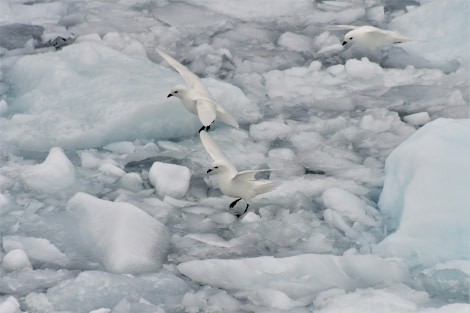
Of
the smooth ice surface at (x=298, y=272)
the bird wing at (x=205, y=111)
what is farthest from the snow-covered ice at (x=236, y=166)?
the bird wing at (x=205, y=111)

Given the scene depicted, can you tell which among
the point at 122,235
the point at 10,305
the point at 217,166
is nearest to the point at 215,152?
A: the point at 217,166

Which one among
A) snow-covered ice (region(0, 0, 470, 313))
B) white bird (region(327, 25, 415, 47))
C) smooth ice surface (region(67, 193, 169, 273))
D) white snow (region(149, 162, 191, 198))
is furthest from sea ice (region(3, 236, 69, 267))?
white bird (region(327, 25, 415, 47))

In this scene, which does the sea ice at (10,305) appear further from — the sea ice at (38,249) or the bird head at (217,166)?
the bird head at (217,166)

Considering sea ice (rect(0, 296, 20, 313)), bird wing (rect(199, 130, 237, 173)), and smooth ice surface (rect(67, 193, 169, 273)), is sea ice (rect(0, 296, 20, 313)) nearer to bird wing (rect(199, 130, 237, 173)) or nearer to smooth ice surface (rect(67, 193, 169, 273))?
smooth ice surface (rect(67, 193, 169, 273))

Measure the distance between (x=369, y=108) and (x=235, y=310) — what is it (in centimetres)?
232

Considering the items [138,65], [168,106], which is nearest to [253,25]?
[138,65]

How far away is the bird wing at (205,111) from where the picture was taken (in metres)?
3.67

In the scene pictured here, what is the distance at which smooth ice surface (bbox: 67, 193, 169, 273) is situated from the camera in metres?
2.86

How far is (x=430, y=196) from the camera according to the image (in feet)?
9.99

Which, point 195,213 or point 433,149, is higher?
point 433,149

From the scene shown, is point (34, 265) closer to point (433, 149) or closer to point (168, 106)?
point (168, 106)

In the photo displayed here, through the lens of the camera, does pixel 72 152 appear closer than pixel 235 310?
No

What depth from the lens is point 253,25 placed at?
19.6 ft

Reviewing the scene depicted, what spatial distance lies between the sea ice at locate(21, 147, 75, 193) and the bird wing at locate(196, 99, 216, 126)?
70 cm
